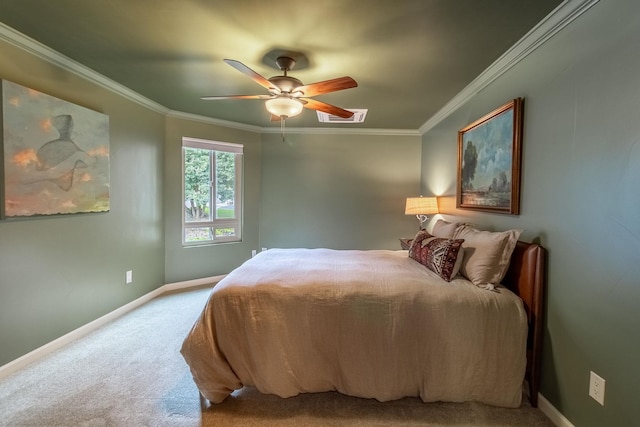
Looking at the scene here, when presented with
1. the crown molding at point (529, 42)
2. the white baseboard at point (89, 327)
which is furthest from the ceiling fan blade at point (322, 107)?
the white baseboard at point (89, 327)

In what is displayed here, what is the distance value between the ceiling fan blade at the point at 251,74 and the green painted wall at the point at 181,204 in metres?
2.18

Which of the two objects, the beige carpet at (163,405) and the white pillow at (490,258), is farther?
the white pillow at (490,258)

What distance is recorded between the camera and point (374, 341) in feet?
5.46

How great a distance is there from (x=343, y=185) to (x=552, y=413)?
3.33 meters

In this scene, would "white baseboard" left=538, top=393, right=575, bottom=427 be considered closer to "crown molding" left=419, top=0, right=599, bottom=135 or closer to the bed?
the bed

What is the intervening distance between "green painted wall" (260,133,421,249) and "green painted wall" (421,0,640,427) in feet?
7.93

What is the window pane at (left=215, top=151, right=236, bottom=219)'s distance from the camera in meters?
4.07

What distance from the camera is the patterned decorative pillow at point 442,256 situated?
6.40 feet

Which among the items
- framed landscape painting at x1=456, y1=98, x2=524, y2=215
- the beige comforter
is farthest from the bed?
framed landscape painting at x1=456, y1=98, x2=524, y2=215

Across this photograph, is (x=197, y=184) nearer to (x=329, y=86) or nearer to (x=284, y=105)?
(x=284, y=105)

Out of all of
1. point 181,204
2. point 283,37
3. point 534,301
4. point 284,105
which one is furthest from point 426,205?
point 181,204

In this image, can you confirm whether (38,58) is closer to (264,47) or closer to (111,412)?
(264,47)

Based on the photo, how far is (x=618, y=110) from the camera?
1.28m

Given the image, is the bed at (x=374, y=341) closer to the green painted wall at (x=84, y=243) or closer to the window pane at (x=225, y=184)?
the green painted wall at (x=84, y=243)
